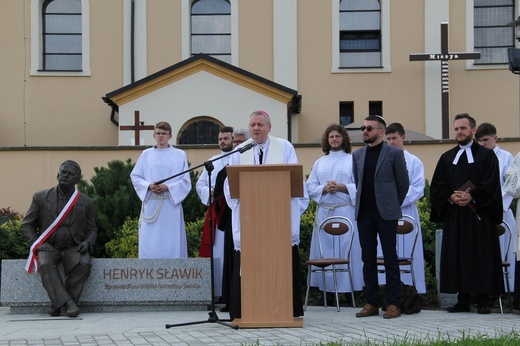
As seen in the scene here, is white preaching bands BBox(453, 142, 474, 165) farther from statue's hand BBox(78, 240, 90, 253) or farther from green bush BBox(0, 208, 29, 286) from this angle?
green bush BBox(0, 208, 29, 286)

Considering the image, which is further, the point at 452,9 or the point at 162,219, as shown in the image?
the point at 452,9

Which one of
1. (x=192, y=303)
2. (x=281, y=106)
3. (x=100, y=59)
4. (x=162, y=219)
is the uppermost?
(x=100, y=59)

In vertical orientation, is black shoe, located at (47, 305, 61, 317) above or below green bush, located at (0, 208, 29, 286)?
below

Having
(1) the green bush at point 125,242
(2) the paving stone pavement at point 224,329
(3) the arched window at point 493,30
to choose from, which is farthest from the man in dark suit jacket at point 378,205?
(3) the arched window at point 493,30

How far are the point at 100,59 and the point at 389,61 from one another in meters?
9.91

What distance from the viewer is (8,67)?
3069 centimetres

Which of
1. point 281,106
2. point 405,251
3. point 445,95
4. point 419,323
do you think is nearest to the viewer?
point 419,323

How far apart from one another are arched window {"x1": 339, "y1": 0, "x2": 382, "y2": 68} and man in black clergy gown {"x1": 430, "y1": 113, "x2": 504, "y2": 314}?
20.8 meters

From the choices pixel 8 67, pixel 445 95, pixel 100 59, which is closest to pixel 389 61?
pixel 445 95

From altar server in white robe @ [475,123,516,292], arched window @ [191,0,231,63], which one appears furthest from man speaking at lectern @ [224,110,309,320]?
arched window @ [191,0,231,63]

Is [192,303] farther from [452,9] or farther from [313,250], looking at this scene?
[452,9]

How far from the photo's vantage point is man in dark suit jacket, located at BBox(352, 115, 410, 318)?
9867 millimetres

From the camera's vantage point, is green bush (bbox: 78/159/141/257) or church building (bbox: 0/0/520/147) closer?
green bush (bbox: 78/159/141/257)

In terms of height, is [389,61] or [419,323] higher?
[389,61]
